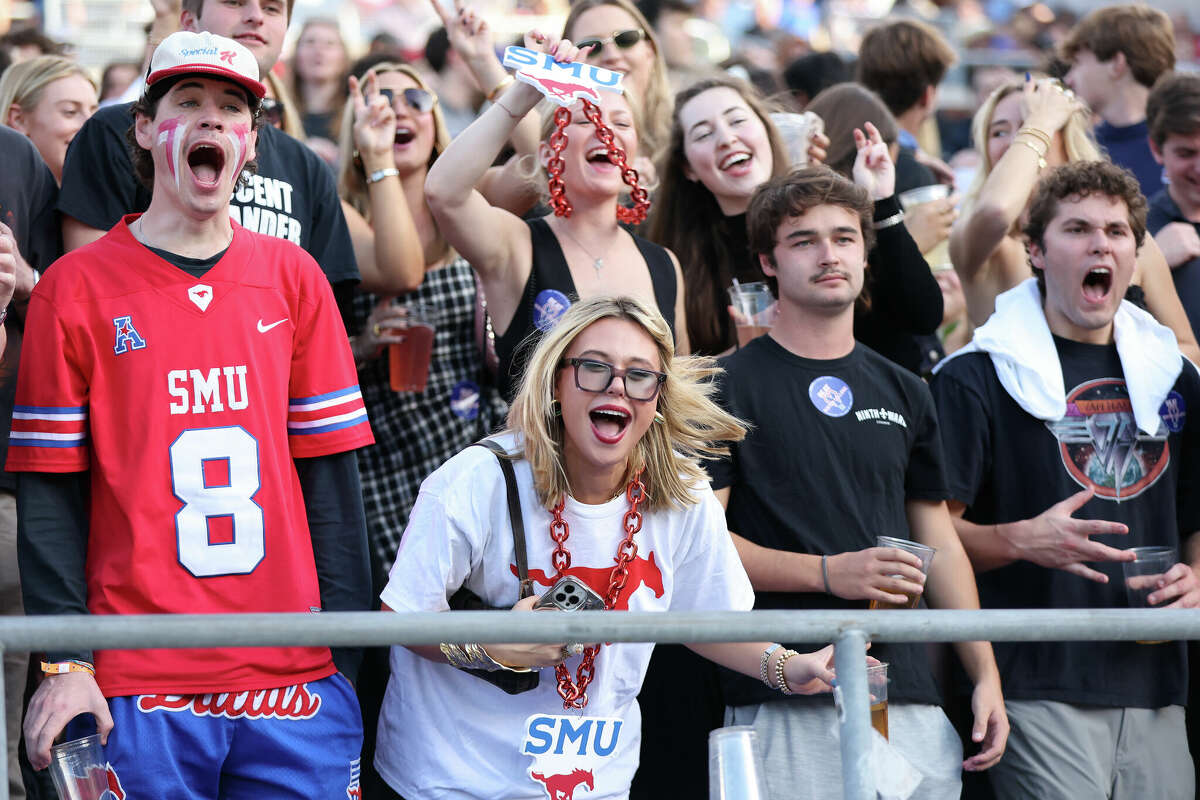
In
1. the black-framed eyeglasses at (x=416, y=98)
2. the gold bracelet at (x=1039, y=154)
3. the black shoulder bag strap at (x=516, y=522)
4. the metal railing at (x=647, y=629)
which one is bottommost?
the metal railing at (x=647, y=629)

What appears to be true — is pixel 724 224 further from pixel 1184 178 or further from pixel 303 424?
pixel 303 424

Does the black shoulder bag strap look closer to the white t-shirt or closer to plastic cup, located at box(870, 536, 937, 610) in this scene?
the white t-shirt

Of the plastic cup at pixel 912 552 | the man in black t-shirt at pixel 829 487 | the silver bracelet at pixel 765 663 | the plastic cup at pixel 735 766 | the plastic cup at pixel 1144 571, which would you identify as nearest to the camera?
the plastic cup at pixel 735 766

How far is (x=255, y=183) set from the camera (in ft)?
12.7

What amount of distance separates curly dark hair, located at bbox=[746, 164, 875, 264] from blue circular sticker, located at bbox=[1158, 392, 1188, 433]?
100cm

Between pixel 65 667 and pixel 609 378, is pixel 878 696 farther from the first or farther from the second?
pixel 65 667

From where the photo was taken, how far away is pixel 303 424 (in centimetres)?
326

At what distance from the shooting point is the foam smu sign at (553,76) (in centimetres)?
379

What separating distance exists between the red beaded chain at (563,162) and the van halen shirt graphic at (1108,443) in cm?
142

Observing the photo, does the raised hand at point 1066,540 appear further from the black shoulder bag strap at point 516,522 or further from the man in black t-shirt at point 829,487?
the black shoulder bag strap at point 516,522

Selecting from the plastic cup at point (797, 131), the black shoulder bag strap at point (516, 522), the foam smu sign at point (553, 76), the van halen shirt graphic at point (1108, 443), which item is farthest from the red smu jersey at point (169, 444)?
the plastic cup at point (797, 131)

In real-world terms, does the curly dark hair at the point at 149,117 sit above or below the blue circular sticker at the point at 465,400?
above

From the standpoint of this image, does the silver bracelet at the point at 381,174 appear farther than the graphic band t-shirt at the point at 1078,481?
Yes

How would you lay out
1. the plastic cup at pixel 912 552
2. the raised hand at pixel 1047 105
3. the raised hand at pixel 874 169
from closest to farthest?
the plastic cup at pixel 912 552
the raised hand at pixel 874 169
the raised hand at pixel 1047 105
